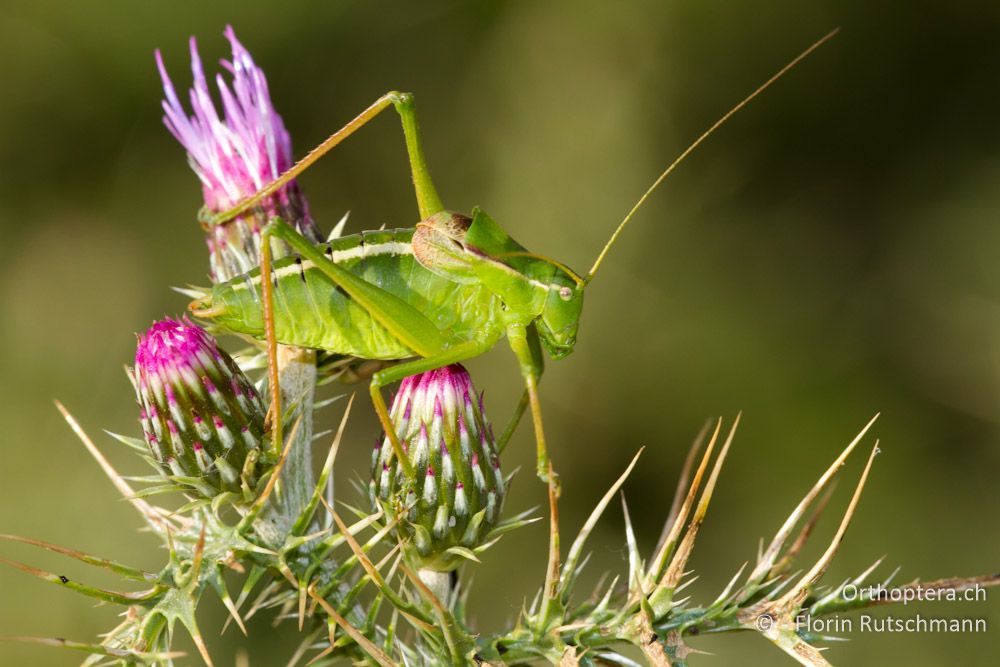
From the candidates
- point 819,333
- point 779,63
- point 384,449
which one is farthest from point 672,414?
point 384,449

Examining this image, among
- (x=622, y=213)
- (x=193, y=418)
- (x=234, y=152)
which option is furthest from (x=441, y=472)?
(x=622, y=213)

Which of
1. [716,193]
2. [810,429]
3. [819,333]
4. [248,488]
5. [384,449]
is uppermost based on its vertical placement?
[716,193]

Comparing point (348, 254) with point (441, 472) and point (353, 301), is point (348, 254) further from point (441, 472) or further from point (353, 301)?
point (441, 472)

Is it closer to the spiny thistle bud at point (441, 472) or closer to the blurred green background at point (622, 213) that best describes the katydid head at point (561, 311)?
the spiny thistle bud at point (441, 472)

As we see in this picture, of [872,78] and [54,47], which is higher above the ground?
[872,78]

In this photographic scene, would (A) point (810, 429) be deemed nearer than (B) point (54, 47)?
Yes

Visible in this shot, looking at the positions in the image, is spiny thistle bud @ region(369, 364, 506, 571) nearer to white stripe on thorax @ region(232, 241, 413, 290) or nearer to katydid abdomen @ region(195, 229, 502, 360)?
katydid abdomen @ region(195, 229, 502, 360)

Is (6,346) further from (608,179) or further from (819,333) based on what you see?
(819,333)
